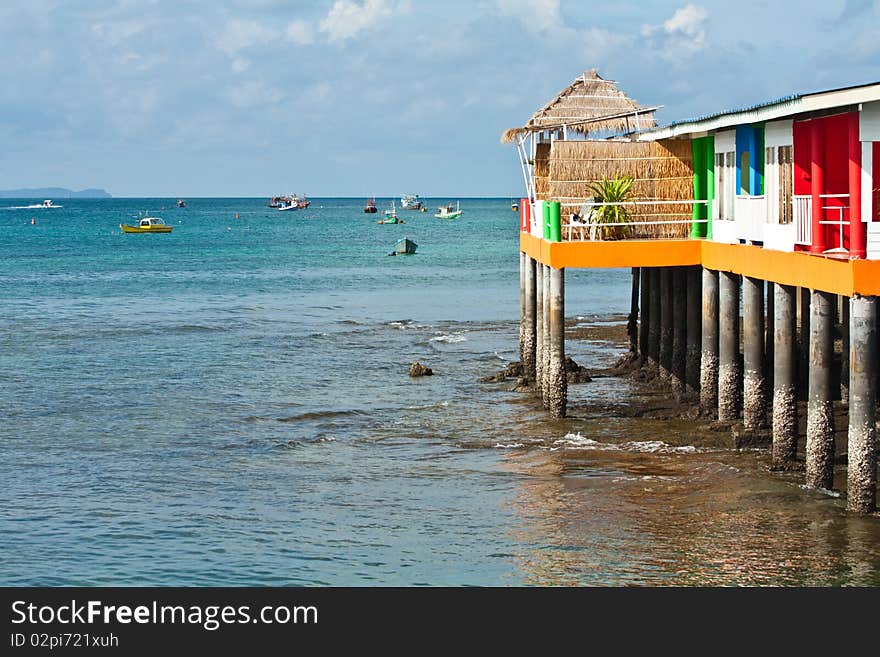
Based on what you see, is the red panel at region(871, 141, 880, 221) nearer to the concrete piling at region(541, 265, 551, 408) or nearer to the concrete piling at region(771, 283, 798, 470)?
the concrete piling at region(771, 283, 798, 470)

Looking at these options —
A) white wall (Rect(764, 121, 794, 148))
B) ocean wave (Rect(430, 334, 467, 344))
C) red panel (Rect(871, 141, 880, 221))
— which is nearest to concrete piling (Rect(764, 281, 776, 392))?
white wall (Rect(764, 121, 794, 148))

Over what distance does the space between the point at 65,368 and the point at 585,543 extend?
23.4m

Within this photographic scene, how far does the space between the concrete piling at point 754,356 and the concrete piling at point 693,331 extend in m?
4.51

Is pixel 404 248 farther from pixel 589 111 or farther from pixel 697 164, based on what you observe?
pixel 697 164

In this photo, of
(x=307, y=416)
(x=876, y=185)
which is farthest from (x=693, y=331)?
(x=876, y=185)

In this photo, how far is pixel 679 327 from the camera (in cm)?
2869

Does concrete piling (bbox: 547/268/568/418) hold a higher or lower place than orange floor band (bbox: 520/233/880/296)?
lower

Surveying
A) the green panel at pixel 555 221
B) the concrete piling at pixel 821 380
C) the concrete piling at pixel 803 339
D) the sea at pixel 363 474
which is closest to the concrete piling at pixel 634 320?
the sea at pixel 363 474

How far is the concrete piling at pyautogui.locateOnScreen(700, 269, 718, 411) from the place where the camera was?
81.7 ft

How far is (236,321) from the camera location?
51125 millimetres

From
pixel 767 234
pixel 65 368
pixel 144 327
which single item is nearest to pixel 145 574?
pixel 767 234

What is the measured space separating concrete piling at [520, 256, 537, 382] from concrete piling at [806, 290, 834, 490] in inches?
510

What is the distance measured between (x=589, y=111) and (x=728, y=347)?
336 inches
